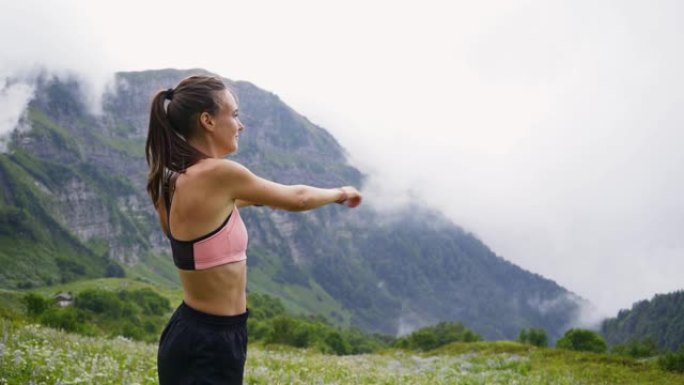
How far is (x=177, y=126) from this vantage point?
16.9ft

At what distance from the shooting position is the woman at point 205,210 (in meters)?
4.72

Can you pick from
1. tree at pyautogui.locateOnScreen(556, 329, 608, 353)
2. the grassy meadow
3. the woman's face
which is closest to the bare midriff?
the woman's face

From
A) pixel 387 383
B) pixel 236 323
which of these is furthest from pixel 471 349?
pixel 236 323

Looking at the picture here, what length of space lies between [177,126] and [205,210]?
37.1 inches

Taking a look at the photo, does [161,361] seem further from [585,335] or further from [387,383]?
[585,335]

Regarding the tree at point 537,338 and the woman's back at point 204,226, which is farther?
the tree at point 537,338

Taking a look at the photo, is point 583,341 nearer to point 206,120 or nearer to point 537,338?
point 537,338

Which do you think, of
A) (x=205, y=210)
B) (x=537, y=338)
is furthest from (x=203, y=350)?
(x=537, y=338)

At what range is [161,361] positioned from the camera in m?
5.01

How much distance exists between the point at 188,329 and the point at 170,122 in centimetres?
184

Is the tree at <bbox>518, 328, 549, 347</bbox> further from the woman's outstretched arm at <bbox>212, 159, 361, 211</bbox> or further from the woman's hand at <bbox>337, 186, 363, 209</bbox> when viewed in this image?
the woman's outstretched arm at <bbox>212, 159, 361, 211</bbox>

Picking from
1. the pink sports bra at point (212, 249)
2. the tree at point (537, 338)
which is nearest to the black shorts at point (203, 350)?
the pink sports bra at point (212, 249)

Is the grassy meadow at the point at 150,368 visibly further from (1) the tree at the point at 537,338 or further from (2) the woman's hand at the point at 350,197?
(1) the tree at the point at 537,338

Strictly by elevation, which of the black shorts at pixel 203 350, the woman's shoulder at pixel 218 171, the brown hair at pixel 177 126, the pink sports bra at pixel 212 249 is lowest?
the black shorts at pixel 203 350
